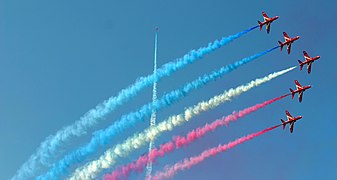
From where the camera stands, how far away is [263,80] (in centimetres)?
12512

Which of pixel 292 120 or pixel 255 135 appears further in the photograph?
pixel 292 120

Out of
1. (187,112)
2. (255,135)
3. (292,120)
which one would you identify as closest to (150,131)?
(187,112)

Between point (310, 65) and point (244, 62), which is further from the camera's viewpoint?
point (310, 65)

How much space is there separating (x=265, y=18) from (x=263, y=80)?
13.2 m

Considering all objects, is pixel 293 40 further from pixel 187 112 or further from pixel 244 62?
pixel 187 112

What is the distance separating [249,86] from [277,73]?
4.97m

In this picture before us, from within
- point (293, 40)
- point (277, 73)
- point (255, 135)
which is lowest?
point (255, 135)

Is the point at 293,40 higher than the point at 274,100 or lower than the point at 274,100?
higher

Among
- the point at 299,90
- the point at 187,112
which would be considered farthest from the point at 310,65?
the point at 187,112

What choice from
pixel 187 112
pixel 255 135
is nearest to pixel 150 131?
pixel 187 112

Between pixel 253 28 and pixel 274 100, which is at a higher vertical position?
pixel 253 28

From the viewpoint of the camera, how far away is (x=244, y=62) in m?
124

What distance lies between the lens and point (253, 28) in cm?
12744

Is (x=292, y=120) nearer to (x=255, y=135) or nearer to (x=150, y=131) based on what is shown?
(x=255, y=135)
